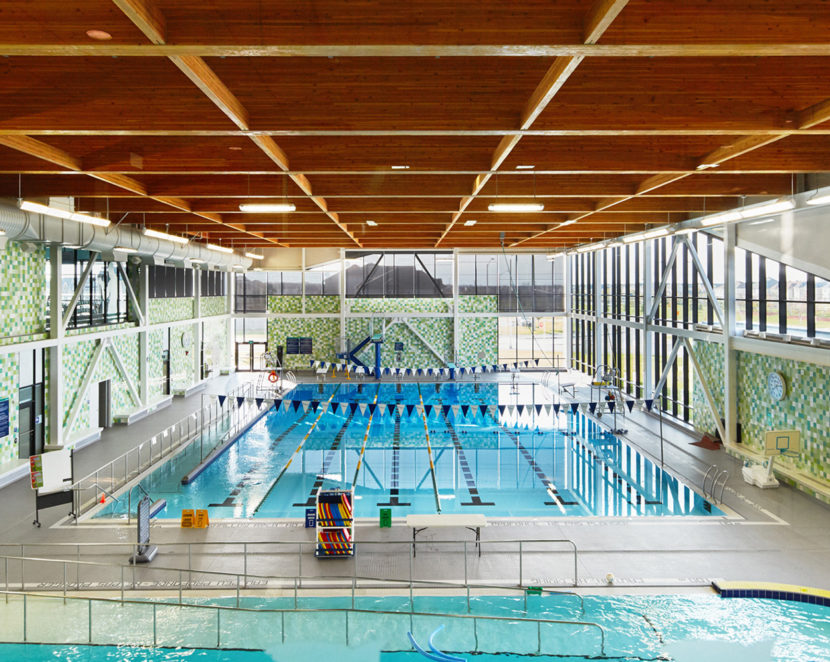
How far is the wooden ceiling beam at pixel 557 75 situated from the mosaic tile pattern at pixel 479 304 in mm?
23891

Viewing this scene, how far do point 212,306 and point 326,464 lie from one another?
1673cm

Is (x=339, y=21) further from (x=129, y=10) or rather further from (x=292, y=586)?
(x=292, y=586)

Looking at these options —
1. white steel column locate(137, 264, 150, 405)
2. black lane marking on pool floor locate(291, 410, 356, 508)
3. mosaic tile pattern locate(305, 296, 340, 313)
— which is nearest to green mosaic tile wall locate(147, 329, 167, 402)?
white steel column locate(137, 264, 150, 405)

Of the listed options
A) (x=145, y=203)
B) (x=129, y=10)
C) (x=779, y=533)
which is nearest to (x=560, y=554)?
(x=779, y=533)

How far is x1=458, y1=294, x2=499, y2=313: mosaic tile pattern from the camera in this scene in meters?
32.9

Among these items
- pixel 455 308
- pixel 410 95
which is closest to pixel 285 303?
pixel 455 308

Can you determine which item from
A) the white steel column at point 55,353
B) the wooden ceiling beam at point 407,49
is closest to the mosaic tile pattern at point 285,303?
the white steel column at point 55,353

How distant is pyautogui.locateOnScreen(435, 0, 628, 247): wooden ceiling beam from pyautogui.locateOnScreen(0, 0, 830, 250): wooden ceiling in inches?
1.1

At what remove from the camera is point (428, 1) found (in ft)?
14.0

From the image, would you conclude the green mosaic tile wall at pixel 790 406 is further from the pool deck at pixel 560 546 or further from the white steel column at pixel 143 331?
the white steel column at pixel 143 331

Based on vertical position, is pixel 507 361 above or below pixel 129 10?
below

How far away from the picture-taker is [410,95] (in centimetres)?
640

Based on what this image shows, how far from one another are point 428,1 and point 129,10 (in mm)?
2020

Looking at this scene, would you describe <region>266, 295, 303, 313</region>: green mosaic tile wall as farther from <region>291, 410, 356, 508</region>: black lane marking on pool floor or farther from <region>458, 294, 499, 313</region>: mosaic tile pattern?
<region>291, 410, 356, 508</region>: black lane marking on pool floor
